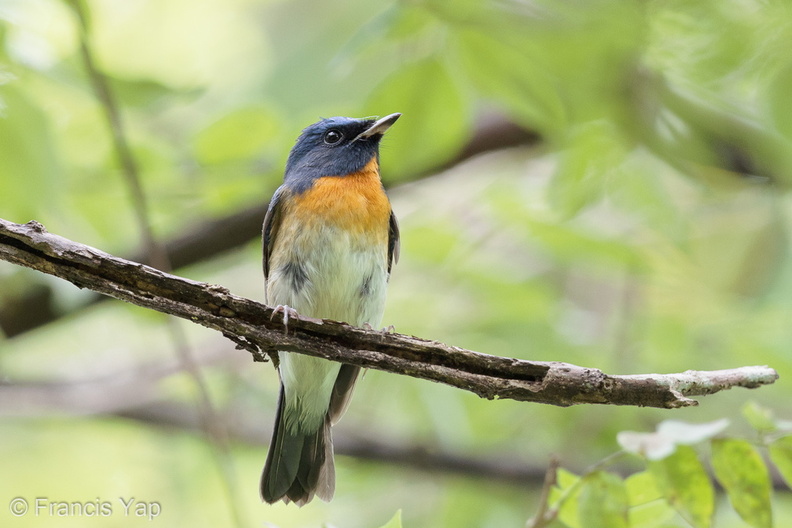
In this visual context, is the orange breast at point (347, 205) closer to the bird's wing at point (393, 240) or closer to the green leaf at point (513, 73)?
the bird's wing at point (393, 240)

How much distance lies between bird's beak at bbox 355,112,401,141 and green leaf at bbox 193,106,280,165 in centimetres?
45

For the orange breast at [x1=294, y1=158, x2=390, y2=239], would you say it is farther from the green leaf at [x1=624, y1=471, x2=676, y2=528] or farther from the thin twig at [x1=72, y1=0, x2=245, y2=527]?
the green leaf at [x1=624, y1=471, x2=676, y2=528]

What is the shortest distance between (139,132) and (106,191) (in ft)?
1.35

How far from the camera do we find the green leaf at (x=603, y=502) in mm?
2285

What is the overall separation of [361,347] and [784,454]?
1.30 metres

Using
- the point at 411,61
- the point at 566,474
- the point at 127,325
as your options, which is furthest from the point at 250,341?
the point at 127,325

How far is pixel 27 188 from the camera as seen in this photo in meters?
2.88

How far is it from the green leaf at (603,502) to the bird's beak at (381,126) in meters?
1.71

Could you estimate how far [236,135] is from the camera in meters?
3.85

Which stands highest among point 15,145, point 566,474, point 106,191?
point 106,191

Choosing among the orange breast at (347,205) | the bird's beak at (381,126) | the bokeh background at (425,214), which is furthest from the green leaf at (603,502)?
the orange breast at (347,205)

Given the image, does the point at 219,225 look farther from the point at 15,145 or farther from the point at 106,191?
the point at 15,145

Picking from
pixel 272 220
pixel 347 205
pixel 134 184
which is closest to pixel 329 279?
pixel 347 205

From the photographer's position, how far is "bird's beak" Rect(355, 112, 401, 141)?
335 cm
